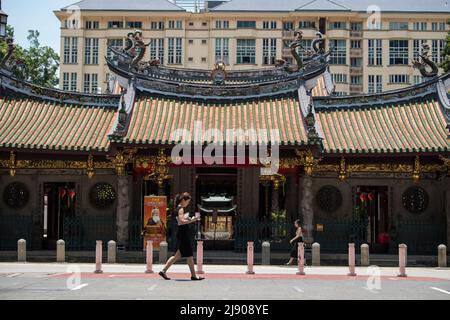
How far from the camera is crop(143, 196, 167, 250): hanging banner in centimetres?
2527

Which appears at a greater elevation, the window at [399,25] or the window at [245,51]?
the window at [399,25]

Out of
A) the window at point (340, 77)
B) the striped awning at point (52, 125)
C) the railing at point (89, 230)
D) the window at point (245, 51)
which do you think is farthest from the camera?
the window at point (245, 51)

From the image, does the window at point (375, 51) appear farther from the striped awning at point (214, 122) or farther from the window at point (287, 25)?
the striped awning at point (214, 122)

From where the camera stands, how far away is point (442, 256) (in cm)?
2455

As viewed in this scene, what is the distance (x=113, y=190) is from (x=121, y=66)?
18.5 feet

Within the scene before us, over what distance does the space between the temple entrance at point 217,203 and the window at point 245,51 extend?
209 feet

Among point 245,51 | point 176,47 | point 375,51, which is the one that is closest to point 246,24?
point 245,51

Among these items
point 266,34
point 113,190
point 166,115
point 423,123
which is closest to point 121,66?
point 166,115

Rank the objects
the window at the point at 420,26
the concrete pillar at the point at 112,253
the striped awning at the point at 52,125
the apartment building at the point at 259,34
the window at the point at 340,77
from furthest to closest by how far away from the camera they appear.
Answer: the window at the point at 420,26, the apartment building at the point at 259,34, the window at the point at 340,77, the striped awning at the point at 52,125, the concrete pillar at the point at 112,253

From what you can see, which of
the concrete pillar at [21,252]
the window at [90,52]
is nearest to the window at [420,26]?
the window at [90,52]

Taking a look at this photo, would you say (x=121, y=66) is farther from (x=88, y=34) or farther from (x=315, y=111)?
(x=88, y=34)

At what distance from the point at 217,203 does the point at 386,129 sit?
7.83 meters

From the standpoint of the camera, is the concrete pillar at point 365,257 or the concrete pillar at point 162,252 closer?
the concrete pillar at point 162,252

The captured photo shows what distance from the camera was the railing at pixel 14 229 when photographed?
89.2 ft
